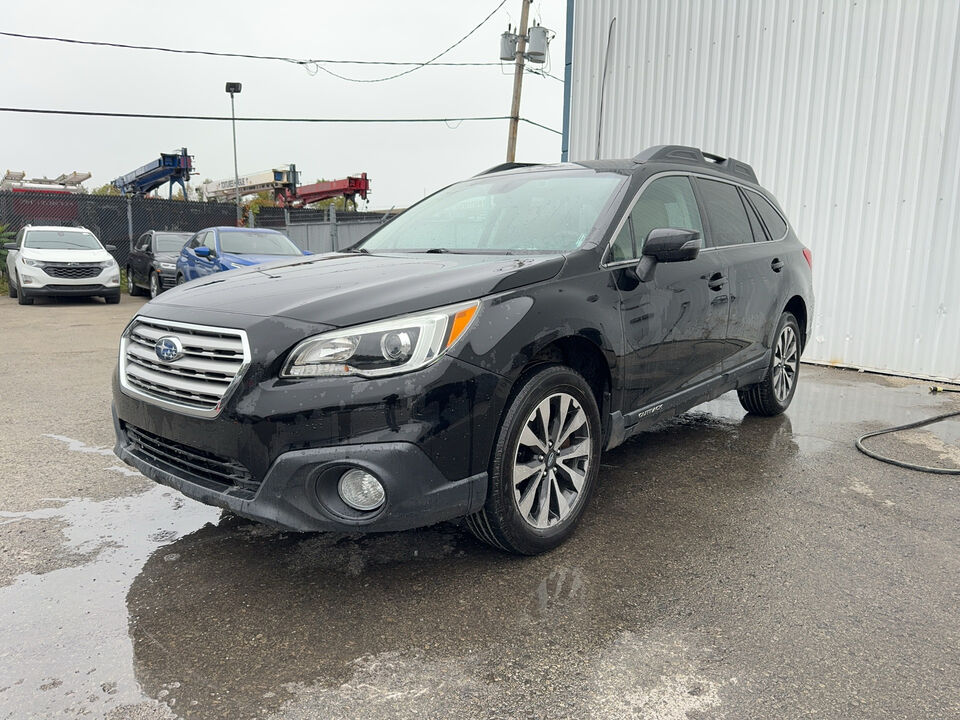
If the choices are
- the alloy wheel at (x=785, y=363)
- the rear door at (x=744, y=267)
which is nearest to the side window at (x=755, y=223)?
the rear door at (x=744, y=267)

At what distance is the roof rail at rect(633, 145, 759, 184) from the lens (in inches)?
157

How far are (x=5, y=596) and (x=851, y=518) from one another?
11.9ft

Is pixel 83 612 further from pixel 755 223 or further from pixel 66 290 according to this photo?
pixel 66 290

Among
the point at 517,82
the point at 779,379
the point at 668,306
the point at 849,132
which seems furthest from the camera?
the point at 517,82

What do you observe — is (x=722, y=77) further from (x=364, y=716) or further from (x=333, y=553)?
(x=364, y=716)

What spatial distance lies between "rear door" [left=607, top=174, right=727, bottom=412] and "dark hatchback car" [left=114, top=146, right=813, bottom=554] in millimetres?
14

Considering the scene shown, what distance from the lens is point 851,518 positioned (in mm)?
3480

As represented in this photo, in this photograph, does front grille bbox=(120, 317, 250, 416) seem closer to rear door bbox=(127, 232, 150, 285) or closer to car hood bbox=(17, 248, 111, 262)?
car hood bbox=(17, 248, 111, 262)

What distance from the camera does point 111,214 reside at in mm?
20172

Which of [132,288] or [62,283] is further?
[132,288]

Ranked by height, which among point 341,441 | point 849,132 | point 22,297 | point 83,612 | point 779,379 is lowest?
point 22,297

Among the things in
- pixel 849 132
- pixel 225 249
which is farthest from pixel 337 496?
pixel 225 249

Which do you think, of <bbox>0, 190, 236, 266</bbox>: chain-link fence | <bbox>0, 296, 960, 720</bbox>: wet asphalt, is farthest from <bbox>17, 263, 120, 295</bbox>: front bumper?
<bbox>0, 296, 960, 720</bbox>: wet asphalt

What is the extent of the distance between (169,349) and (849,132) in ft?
24.9
